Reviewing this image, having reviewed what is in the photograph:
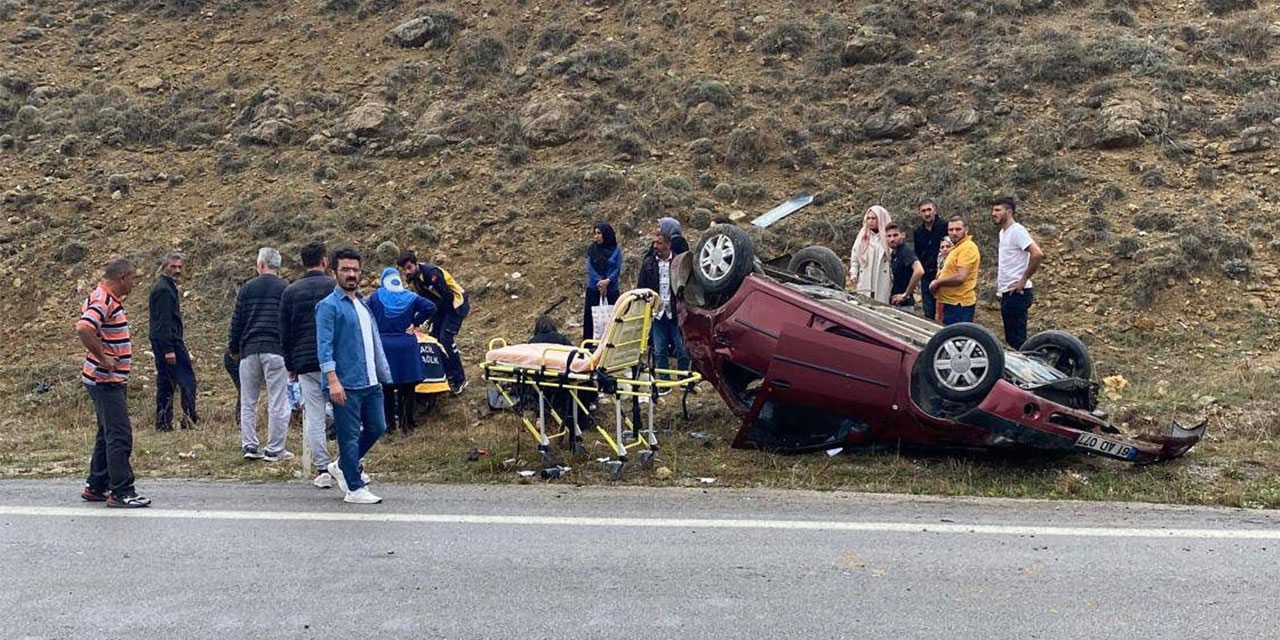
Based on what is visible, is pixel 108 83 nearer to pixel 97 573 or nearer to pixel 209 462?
pixel 209 462

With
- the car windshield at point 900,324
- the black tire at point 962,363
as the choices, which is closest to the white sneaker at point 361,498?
the car windshield at point 900,324

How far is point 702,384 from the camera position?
10.6m

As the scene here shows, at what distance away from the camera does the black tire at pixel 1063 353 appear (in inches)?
A: 322

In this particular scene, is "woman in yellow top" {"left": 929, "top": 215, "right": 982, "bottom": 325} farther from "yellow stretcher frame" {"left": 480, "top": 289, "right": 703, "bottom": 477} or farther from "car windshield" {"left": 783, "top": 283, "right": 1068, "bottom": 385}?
"yellow stretcher frame" {"left": 480, "top": 289, "right": 703, "bottom": 477}

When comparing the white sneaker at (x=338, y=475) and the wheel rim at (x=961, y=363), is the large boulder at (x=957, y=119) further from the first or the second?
the white sneaker at (x=338, y=475)

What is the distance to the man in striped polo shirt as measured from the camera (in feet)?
21.6

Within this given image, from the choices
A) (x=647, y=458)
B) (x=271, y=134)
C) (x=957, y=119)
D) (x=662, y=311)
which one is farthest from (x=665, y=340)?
(x=271, y=134)

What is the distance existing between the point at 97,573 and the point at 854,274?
707 centimetres

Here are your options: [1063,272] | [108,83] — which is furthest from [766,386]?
[108,83]

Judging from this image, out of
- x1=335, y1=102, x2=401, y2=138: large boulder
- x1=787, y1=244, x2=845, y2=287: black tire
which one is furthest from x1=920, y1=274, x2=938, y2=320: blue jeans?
x1=335, y1=102, x2=401, y2=138: large boulder

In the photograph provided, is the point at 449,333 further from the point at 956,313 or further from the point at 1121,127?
the point at 1121,127

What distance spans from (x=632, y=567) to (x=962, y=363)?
292 cm

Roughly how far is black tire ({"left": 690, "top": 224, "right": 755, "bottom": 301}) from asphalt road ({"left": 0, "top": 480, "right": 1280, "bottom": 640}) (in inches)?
76.8

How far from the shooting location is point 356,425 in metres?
6.75
